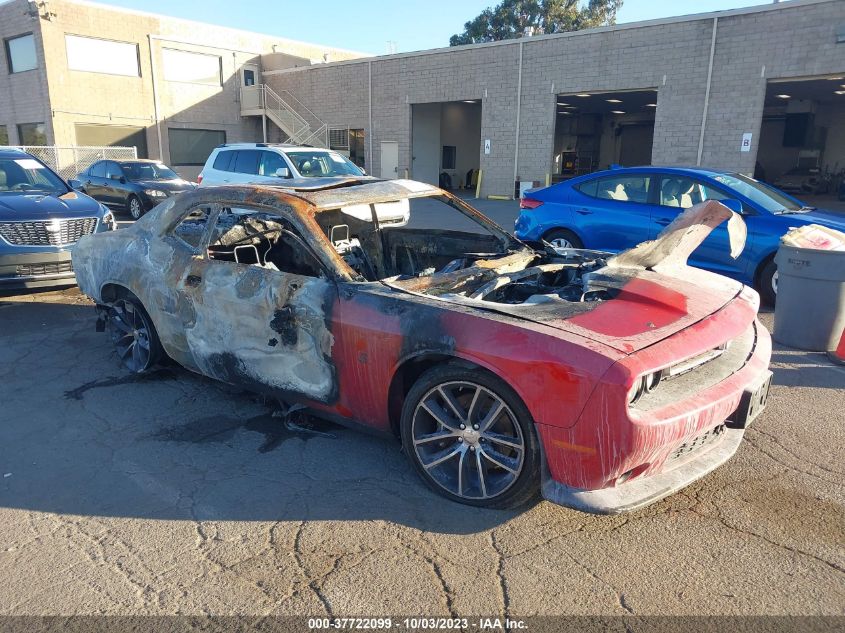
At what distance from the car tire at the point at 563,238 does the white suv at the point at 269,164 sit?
478 cm

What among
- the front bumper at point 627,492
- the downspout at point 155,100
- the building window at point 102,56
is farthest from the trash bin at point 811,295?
the building window at point 102,56

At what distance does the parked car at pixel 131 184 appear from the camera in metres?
15.9

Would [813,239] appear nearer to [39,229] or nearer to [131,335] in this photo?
[131,335]

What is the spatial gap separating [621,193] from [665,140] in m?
11.9

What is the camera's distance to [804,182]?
26.6 metres

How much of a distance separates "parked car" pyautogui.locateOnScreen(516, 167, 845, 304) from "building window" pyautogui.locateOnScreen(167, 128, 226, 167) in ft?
79.7

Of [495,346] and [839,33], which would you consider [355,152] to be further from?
[495,346]

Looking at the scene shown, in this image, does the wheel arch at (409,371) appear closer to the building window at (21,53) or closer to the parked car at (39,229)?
the parked car at (39,229)

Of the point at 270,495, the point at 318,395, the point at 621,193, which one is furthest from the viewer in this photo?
the point at 621,193

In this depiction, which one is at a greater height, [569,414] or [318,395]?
[569,414]

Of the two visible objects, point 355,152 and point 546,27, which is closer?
point 355,152

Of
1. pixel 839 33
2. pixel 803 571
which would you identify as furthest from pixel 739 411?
pixel 839 33

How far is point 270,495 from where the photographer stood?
3.32m

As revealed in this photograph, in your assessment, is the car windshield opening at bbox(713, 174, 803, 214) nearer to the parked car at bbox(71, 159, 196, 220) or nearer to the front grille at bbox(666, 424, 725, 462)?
the front grille at bbox(666, 424, 725, 462)
